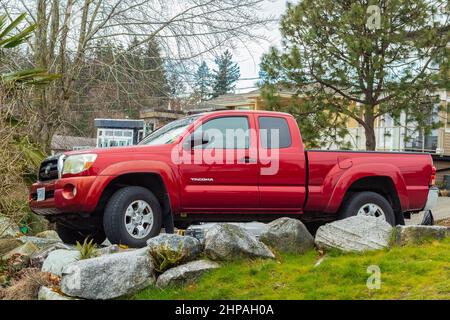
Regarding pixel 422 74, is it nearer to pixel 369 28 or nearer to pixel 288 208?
pixel 369 28

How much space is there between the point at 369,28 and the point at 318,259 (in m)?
10.5

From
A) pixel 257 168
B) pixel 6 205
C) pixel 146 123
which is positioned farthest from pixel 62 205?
pixel 146 123

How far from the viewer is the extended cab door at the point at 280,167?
8.37m

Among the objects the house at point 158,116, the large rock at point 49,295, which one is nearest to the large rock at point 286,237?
the large rock at point 49,295

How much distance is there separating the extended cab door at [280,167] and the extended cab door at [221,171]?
0.49 feet

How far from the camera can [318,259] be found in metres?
7.41

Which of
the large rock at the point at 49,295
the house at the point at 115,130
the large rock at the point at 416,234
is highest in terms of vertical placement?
the house at the point at 115,130

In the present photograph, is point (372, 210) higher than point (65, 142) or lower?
lower

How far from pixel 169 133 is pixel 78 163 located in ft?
4.69

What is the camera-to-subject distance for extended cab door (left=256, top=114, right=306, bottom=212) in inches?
329

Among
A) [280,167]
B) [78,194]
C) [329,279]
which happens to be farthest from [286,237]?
[78,194]

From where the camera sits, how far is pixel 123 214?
754 cm

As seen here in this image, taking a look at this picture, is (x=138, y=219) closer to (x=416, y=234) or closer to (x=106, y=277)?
(x=106, y=277)

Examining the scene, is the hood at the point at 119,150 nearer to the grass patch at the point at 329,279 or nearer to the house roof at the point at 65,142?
the grass patch at the point at 329,279
